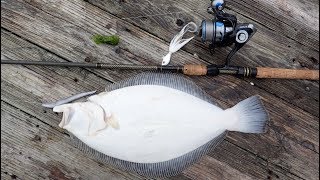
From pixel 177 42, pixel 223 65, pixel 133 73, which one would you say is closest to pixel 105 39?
pixel 133 73

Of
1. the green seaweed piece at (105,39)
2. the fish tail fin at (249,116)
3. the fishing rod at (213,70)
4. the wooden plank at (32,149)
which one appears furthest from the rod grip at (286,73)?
the wooden plank at (32,149)

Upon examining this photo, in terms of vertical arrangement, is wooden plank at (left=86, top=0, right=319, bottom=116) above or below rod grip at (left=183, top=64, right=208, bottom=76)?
above

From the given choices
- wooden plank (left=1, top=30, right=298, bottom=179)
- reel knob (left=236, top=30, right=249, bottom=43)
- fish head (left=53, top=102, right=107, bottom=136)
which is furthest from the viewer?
wooden plank (left=1, top=30, right=298, bottom=179)

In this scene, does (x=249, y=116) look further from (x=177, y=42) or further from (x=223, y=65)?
(x=177, y=42)

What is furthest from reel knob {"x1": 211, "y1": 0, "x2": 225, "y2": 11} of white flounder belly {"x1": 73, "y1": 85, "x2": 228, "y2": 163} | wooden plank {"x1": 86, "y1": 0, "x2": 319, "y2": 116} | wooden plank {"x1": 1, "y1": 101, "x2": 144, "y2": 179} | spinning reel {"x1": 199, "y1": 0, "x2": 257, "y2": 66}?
wooden plank {"x1": 1, "y1": 101, "x2": 144, "y2": 179}

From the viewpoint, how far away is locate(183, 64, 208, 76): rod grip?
7.32ft

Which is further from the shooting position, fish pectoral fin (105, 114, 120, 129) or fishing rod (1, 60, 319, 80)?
fishing rod (1, 60, 319, 80)

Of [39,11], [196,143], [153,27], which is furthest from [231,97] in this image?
[39,11]

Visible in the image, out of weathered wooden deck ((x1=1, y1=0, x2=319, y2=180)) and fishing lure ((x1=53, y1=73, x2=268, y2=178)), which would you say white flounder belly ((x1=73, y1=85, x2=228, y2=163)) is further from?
weathered wooden deck ((x1=1, y1=0, x2=319, y2=180))

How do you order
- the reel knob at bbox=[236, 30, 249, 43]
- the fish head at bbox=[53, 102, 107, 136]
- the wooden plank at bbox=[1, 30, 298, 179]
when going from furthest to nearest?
1. the wooden plank at bbox=[1, 30, 298, 179]
2. the reel knob at bbox=[236, 30, 249, 43]
3. the fish head at bbox=[53, 102, 107, 136]

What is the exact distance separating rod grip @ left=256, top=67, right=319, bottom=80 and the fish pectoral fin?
2.26ft

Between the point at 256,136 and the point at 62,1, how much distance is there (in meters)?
1.10

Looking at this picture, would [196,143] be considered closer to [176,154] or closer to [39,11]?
[176,154]

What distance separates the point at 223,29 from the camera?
2.16 m
